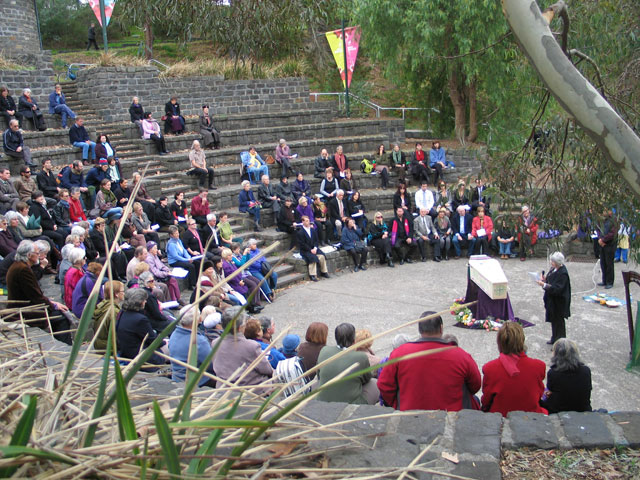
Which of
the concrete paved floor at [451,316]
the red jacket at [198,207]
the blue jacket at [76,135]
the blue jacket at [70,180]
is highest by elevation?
the blue jacket at [76,135]

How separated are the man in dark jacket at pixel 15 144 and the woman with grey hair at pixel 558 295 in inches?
441

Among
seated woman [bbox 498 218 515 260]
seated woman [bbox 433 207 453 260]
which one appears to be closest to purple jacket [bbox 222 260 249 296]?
seated woman [bbox 433 207 453 260]

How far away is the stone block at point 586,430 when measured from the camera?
312 centimetres

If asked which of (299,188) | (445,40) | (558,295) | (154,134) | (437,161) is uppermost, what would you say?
(445,40)

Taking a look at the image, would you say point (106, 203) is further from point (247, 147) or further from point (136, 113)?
point (247, 147)

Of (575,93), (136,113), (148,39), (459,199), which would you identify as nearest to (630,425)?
(575,93)

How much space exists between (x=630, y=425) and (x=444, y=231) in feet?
36.7

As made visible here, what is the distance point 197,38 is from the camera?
31.2 m

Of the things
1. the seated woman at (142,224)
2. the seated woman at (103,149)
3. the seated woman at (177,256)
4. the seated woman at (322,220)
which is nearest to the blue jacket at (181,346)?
the seated woman at (177,256)

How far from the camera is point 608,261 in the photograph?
11.4 m

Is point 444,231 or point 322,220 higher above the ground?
point 322,220

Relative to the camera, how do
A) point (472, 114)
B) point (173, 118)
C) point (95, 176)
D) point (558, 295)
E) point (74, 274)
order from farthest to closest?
1. point (472, 114)
2. point (173, 118)
3. point (95, 176)
4. point (558, 295)
5. point (74, 274)

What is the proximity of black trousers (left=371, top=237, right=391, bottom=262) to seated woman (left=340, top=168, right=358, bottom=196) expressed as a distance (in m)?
1.56

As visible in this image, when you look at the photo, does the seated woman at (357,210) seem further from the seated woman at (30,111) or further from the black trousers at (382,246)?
the seated woman at (30,111)
